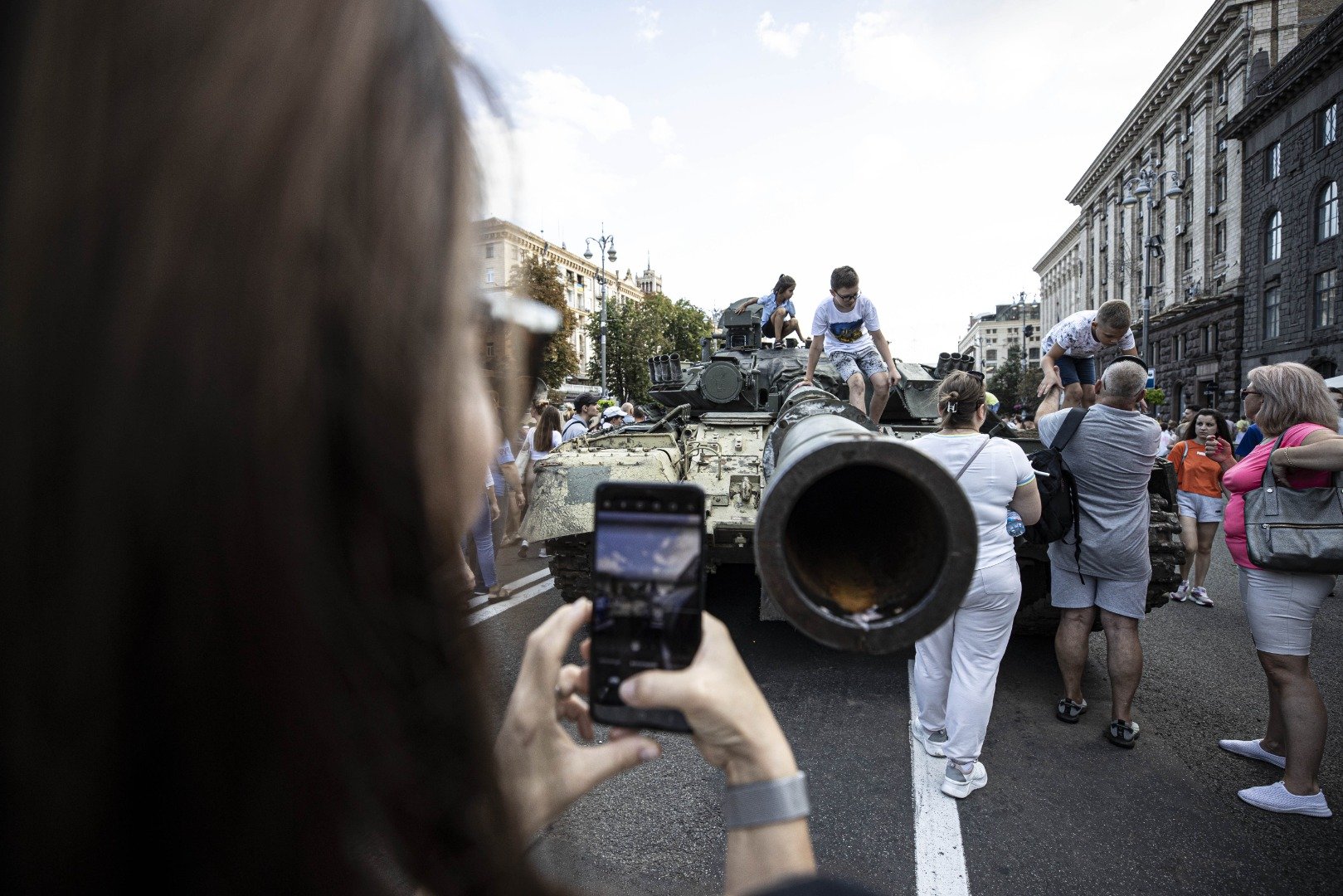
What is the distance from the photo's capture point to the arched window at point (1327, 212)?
27562 mm

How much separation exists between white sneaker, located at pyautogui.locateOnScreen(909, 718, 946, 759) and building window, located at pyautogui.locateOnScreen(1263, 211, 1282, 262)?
37.4 metres

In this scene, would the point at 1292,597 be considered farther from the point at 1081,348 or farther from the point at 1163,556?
the point at 1081,348

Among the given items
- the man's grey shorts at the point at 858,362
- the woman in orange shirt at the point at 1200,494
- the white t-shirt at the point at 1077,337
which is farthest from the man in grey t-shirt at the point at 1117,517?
the woman in orange shirt at the point at 1200,494

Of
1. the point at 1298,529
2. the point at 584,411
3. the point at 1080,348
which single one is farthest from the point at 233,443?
the point at 584,411

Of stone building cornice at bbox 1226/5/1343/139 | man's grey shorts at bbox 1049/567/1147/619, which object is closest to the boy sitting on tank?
man's grey shorts at bbox 1049/567/1147/619

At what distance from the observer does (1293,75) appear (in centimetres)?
2869

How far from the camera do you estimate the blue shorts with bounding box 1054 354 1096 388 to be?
19.9ft

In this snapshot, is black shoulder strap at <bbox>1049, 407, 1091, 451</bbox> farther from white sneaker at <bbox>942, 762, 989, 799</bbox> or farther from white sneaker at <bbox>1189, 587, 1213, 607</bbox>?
white sneaker at <bbox>1189, 587, 1213, 607</bbox>

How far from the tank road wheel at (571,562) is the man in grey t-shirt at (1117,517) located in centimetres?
301

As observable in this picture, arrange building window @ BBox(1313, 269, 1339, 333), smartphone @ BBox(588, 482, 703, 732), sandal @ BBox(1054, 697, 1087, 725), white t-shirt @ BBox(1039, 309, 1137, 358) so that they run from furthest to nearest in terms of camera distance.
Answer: building window @ BBox(1313, 269, 1339, 333)
white t-shirt @ BBox(1039, 309, 1137, 358)
sandal @ BBox(1054, 697, 1087, 725)
smartphone @ BBox(588, 482, 703, 732)

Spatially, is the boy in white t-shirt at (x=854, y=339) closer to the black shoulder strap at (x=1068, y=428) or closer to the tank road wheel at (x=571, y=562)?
the black shoulder strap at (x=1068, y=428)

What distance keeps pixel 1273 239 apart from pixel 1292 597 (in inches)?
→ 1488

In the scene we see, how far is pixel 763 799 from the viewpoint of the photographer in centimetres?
92

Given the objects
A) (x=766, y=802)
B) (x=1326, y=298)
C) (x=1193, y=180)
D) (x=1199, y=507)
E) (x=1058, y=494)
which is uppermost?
(x=1193, y=180)
